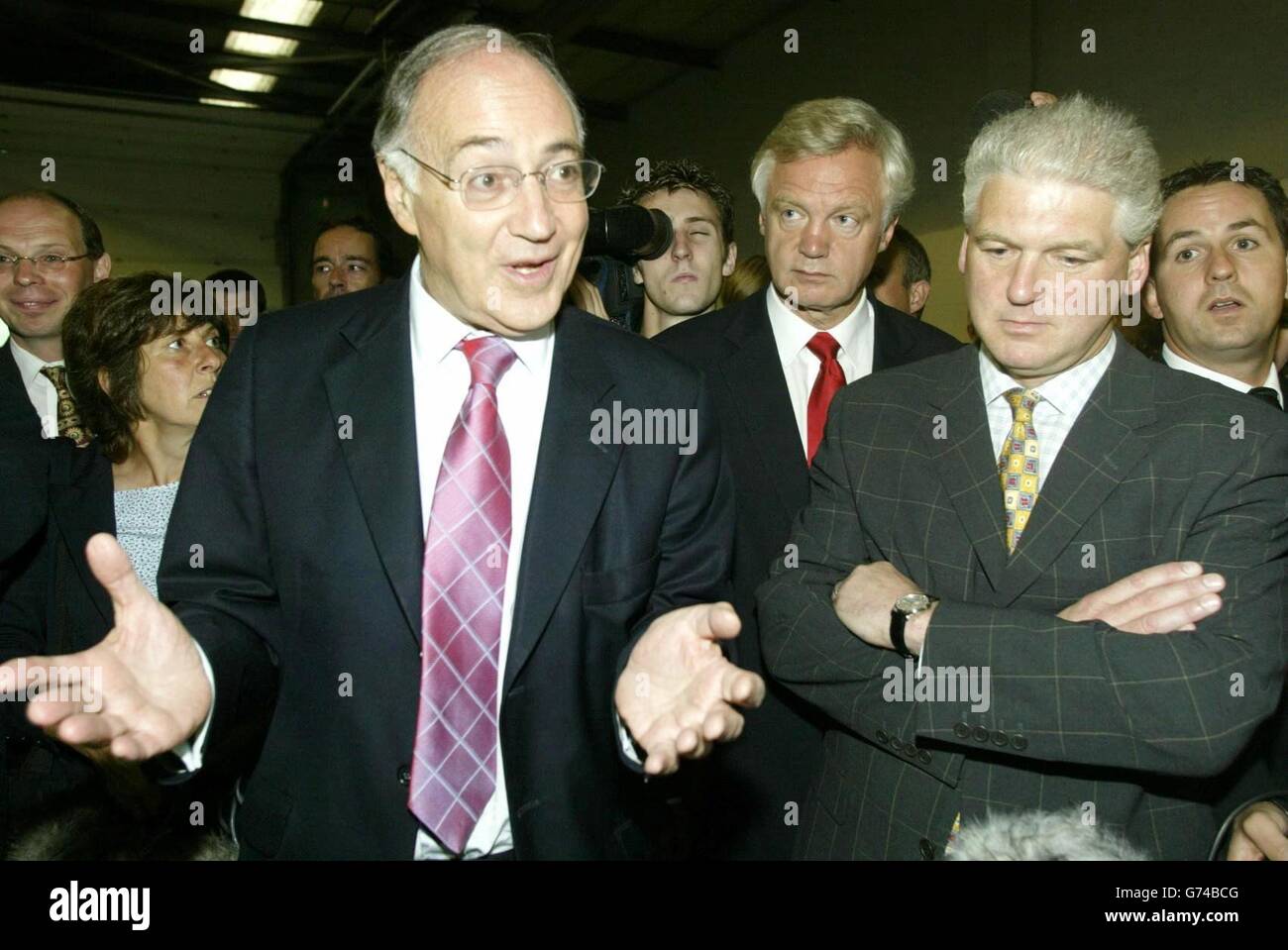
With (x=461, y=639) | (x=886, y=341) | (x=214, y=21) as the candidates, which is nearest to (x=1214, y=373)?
(x=886, y=341)

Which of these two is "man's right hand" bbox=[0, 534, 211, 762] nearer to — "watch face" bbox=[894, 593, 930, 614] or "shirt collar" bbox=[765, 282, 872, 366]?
"watch face" bbox=[894, 593, 930, 614]

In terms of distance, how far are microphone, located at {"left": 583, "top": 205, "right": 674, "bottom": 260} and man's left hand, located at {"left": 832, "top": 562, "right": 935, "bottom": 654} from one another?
3.24 ft

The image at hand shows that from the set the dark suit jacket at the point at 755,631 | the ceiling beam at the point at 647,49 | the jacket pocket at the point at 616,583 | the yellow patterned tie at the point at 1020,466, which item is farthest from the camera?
the ceiling beam at the point at 647,49

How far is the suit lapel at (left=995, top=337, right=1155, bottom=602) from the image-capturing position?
139 centimetres

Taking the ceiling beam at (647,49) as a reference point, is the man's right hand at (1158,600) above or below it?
below

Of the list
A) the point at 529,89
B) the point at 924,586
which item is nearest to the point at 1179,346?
the point at 924,586

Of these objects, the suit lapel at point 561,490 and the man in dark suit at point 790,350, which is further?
the man in dark suit at point 790,350

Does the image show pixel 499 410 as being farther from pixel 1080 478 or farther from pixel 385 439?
pixel 1080 478

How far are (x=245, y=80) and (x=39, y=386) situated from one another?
23.8 feet

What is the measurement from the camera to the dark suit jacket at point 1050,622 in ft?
4.15

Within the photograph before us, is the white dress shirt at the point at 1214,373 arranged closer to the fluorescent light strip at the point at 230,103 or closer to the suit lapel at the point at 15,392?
the suit lapel at the point at 15,392

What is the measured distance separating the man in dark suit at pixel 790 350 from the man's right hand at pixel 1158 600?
2.09 ft

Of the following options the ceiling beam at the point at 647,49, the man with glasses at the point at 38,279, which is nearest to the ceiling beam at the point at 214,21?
the ceiling beam at the point at 647,49

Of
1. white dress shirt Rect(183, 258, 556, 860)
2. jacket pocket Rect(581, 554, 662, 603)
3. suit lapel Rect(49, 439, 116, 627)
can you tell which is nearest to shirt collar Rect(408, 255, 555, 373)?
white dress shirt Rect(183, 258, 556, 860)
